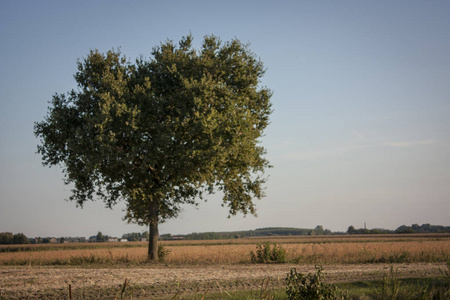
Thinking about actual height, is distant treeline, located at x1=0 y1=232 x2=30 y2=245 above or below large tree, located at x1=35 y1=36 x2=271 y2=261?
below

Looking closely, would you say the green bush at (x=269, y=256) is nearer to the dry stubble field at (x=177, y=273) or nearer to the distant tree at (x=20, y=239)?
the dry stubble field at (x=177, y=273)

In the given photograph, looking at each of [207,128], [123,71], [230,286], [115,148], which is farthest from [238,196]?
[230,286]

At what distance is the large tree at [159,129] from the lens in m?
25.1

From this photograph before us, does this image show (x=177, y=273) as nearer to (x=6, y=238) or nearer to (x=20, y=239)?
(x=20, y=239)

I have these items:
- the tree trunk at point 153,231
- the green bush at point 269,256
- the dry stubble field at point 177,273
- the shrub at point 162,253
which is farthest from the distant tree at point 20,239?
the green bush at point 269,256

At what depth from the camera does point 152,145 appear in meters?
26.1

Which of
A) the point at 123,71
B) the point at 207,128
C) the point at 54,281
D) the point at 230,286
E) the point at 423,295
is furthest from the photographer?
the point at 123,71

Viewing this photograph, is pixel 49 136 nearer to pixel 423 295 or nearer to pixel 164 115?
pixel 164 115

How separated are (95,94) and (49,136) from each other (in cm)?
469

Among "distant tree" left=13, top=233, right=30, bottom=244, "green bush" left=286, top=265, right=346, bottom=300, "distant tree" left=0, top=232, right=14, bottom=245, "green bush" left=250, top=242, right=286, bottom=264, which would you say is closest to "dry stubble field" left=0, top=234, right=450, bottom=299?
"green bush" left=250, top=242, right=286, bottom=264

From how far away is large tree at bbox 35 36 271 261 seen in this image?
2514 cm

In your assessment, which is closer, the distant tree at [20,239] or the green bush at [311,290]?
the green bush at [311,290]

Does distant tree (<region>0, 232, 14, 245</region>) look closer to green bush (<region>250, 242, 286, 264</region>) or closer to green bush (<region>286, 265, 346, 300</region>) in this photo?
green bush (<region>250, 242, 286, 264</region>)

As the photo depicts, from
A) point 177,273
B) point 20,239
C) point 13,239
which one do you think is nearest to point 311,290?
point 177,273
